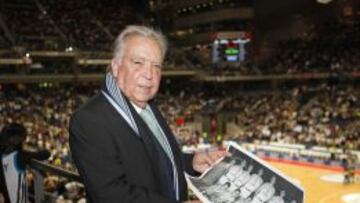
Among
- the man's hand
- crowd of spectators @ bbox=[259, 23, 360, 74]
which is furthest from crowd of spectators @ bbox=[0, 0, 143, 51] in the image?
the man's hand

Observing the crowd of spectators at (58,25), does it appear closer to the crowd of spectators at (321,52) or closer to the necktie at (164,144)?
the crowd of spectators at (321,52)

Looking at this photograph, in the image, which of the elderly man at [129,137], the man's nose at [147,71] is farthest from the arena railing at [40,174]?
the man's nose at [147,71]

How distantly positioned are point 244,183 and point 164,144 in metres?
0.49

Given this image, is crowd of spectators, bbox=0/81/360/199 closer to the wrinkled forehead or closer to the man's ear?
the man's ear

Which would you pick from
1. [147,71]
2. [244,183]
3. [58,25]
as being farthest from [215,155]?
[58,25]

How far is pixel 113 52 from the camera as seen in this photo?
2709mm

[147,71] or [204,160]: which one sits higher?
[147,71]

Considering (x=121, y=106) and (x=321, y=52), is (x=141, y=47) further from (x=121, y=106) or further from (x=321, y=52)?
(x=321, y=52)

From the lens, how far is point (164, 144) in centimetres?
266

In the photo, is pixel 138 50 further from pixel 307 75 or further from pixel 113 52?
pixel 307 75

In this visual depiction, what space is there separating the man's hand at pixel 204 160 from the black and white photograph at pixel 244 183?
7.6 inches

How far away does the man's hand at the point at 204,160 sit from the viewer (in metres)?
2.87

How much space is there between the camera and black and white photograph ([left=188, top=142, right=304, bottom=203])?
7.24 ft

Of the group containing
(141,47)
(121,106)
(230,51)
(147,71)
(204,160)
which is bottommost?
(230,51)
